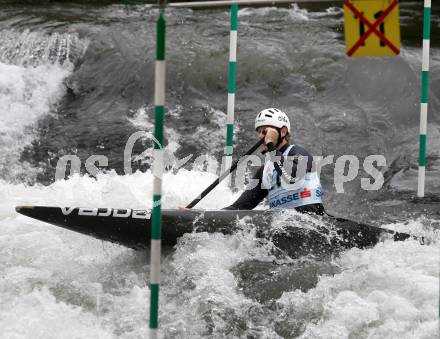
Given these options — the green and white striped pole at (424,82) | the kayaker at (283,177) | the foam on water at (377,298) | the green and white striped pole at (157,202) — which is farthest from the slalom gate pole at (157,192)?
the green and white striped pole at (424,82)

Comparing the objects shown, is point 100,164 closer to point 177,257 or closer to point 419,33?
point 177,257

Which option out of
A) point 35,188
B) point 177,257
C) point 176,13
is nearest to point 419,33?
point 176,13

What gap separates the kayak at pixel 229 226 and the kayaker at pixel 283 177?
20 centimetres

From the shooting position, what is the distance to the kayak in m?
5.54

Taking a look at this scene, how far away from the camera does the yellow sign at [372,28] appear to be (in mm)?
4125

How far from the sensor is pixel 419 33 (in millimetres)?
10477

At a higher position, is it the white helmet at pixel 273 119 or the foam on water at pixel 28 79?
the white helmet at pixel 273 119

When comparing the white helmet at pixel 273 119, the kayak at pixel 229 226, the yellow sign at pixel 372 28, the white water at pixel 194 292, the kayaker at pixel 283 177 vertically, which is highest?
the yellow sign at pixel 372 28

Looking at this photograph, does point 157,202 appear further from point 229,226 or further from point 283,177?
point 283,177

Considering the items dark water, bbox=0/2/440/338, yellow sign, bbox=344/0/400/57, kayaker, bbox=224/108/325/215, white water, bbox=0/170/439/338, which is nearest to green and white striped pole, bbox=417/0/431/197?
dark water, bbox=0/2/440/338

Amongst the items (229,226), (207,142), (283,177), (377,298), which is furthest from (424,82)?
(207,142)

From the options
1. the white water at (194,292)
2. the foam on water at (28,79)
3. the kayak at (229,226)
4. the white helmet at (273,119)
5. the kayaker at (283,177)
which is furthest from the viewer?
the foam on water at (28,79)

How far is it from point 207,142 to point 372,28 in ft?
14.9

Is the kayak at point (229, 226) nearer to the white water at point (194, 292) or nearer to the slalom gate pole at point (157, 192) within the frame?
the white water at point (194, 292)
